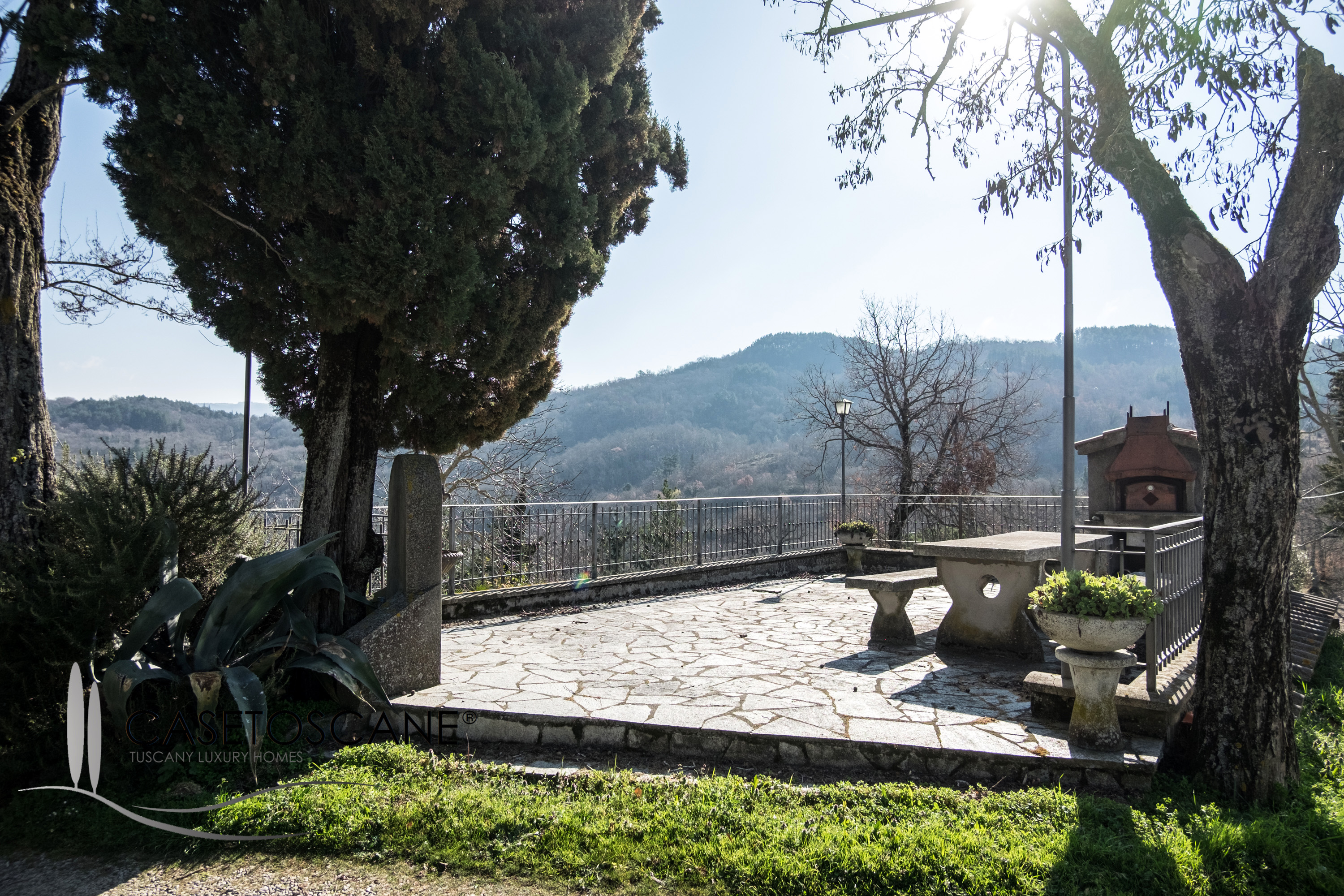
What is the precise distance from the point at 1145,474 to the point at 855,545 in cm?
468

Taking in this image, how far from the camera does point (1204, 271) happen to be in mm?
3701

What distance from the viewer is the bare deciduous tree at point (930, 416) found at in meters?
20.5

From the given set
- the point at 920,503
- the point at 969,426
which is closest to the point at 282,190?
the point at 920,503

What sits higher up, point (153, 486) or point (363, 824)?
point (153, 486)

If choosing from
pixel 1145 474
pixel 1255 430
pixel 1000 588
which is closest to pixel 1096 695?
pixel 1255 430

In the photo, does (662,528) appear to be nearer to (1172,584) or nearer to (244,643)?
(244,643)

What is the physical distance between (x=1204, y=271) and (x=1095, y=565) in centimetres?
444

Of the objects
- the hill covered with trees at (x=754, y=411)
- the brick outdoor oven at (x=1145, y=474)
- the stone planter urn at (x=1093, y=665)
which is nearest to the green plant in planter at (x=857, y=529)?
the brick outdoor oven at (x=1145, y=474)

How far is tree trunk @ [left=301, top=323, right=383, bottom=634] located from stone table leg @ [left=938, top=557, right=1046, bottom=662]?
505 centimetres

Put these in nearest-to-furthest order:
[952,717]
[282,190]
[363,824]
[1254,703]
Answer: [363,824] → [1254,703] → [952,717] → [282,190]

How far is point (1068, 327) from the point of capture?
19.1 ft

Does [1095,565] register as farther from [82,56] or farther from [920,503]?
[82,56]

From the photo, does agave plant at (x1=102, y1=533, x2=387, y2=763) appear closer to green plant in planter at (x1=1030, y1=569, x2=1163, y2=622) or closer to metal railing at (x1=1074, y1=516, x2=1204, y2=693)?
green plant in planter at (x1=1030, y1=569, x2=1163, y2=622)

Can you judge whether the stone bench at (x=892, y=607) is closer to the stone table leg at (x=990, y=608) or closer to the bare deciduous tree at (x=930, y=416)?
the stone table leg at (x=990, y=608)
